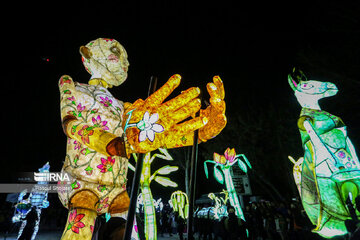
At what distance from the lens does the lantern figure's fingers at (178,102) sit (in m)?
1.97

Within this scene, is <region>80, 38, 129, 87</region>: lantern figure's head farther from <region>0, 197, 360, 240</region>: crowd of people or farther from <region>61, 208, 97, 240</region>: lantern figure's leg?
<region>0, 197, 360, 240</region>: crowd of people

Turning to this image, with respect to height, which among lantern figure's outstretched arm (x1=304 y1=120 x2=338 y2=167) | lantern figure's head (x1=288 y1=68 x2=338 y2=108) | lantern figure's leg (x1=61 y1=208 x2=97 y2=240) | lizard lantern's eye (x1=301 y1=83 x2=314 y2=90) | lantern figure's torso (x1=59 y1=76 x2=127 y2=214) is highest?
lizard lantern's eye (x1=301 y1=83 x2=314 y2=90)

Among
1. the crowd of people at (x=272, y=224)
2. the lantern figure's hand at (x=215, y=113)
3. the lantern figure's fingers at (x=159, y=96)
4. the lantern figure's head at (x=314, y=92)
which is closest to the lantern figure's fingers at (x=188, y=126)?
the lantern figure's fingers at (x=159, y=96)

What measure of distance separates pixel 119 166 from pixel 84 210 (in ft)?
1.68

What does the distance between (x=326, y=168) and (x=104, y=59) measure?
5.22 m

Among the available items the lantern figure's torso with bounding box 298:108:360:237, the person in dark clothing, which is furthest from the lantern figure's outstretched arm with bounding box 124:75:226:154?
the person in dark clothing

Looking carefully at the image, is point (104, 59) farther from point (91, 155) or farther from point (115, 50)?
point (91, 155)

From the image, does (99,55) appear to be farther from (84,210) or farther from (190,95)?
(84,210)

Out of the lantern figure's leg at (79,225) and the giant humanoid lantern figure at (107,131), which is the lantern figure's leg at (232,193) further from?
the lantern figure's leg at (79,225)

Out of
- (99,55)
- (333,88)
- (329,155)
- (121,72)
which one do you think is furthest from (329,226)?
(99,55)

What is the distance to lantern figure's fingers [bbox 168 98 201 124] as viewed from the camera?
1986 mm

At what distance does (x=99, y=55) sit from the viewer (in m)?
2.88

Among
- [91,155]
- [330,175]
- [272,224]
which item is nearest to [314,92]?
[330,175]

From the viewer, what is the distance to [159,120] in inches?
75.4
